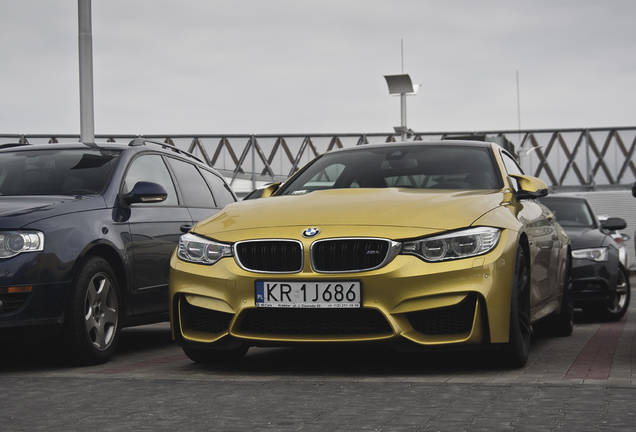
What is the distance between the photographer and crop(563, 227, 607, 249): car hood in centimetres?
1070

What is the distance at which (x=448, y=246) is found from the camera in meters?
5.10

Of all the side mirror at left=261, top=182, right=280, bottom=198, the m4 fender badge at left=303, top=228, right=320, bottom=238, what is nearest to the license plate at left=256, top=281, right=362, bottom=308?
the m4 fender badge at left=303, top=228, right=320, bottom=238

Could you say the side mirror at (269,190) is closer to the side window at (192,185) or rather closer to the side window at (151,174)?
the side window at (151,174)

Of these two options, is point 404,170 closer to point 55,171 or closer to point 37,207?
point 37,207

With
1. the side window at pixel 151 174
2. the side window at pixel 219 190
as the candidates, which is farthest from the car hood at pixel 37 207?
the side window at pixel 219 190

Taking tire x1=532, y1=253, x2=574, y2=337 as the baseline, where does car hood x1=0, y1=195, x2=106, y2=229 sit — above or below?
above

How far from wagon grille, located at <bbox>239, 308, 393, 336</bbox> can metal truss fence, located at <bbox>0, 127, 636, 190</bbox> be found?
21914mm

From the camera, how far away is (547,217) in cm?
730

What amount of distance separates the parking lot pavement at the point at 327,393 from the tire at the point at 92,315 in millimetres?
116

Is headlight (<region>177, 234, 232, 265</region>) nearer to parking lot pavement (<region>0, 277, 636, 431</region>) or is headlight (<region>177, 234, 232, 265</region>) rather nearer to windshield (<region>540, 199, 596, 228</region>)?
parking lot pavement (<region>0, 277, 636, 431</region>)

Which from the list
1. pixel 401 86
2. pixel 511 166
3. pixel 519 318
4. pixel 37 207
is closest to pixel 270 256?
pixel 519 318

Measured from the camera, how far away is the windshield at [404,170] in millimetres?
6355

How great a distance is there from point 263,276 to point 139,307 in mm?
2025

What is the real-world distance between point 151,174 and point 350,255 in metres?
2.94
